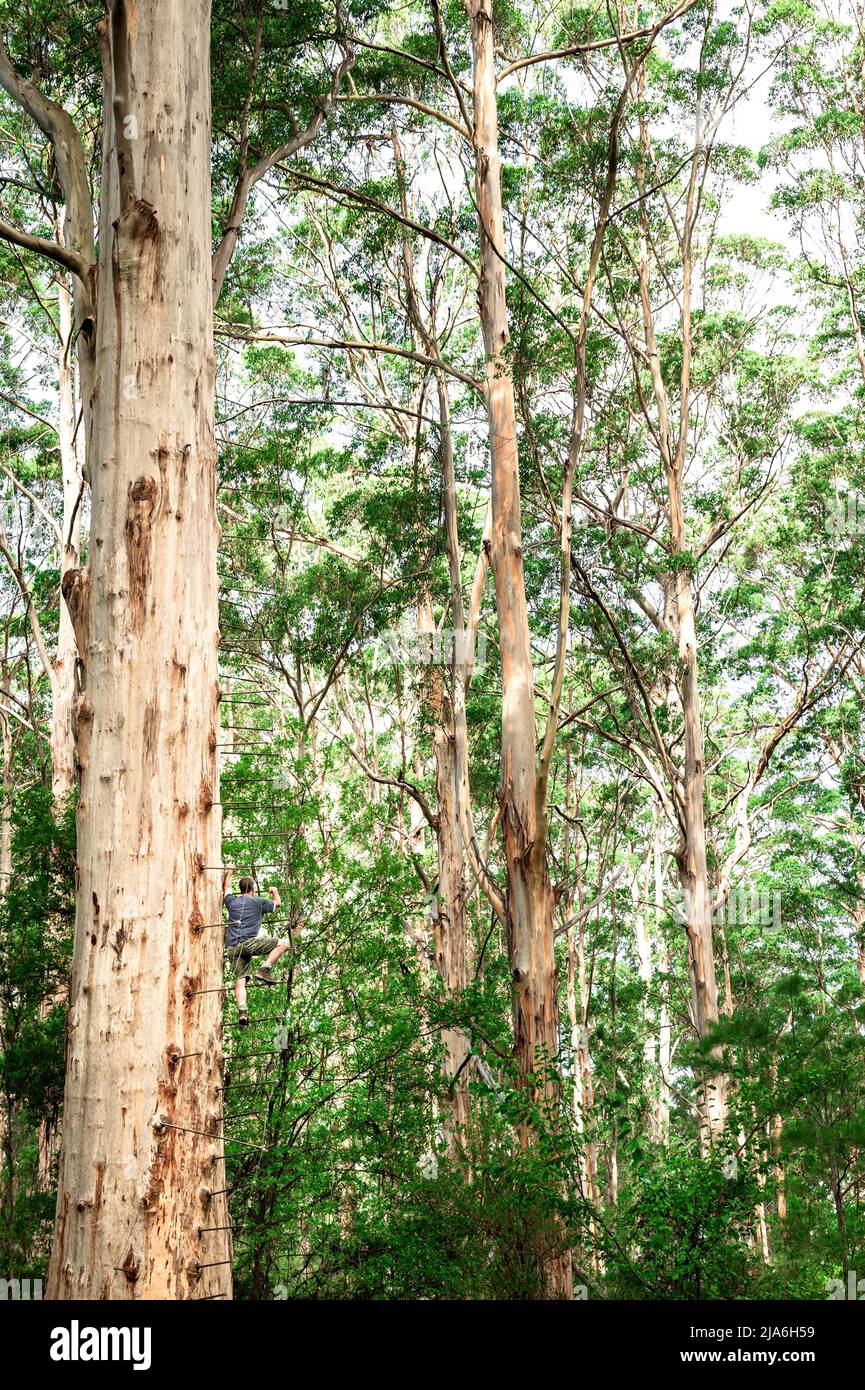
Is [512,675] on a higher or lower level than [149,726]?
higher

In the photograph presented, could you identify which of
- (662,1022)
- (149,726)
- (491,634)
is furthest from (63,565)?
(662,1022)

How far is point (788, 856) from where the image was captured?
2042cm

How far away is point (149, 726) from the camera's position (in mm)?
2939

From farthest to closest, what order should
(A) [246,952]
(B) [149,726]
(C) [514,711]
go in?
(C) [514,711]
(A) [246,952]
(B) [149,726]

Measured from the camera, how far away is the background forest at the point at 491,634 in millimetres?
6410

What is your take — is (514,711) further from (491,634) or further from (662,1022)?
(662,1022)

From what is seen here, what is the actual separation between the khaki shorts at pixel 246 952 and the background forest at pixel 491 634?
1.25ft

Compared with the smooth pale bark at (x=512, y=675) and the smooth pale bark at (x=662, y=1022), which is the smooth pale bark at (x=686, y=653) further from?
the smooth pale bark at (x=662, y=1022)

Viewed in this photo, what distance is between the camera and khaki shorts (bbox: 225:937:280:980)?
22.1 feet

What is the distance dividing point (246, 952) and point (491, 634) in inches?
→ 325

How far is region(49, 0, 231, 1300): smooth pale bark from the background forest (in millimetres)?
219

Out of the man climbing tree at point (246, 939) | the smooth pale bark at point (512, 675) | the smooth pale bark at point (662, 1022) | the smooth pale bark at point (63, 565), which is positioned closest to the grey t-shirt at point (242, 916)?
the man climbing tree at point (246, 939)

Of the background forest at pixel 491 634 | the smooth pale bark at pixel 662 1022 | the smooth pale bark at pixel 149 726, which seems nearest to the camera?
the smooth pale bark at pixel 149 726
